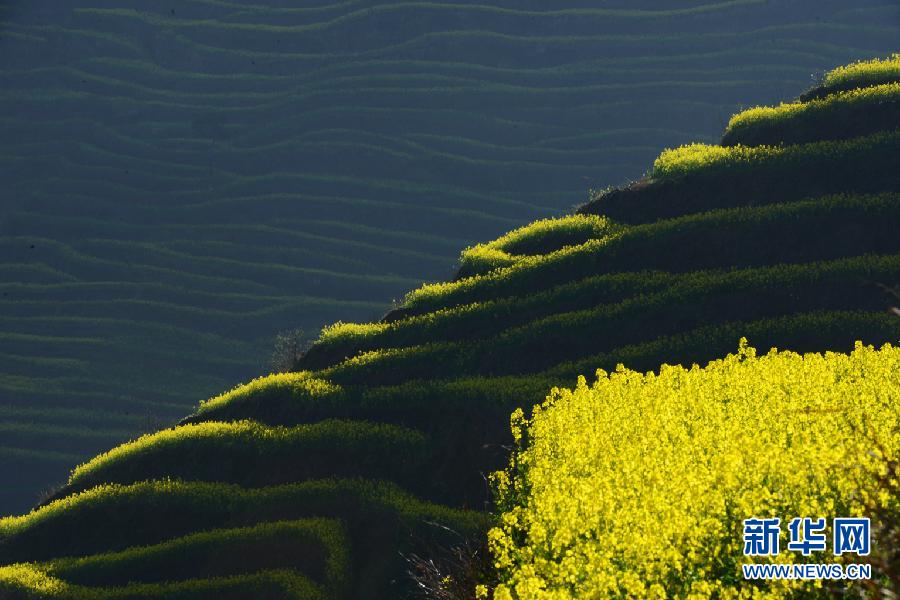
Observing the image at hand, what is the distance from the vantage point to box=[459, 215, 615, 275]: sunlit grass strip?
1312 inches

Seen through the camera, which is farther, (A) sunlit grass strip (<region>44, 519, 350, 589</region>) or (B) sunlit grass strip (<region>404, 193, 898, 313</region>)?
(B) sunlit grass strip (<region>404, 193, 898, 313</region>)

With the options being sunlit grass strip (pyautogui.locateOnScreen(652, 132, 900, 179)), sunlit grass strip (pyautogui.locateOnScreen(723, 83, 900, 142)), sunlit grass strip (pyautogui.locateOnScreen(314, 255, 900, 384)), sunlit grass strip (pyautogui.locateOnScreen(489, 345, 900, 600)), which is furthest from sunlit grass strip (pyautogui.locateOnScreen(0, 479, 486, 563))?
sunlit grass strip (pyautogui.locateOnScreen(723, 83, 900, 142))

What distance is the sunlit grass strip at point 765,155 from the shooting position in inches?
1265

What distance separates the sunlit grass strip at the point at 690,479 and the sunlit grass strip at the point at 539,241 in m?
16.4

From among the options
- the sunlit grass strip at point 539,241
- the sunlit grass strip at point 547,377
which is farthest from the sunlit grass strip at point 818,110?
the sunlit grass strip at point 547,377

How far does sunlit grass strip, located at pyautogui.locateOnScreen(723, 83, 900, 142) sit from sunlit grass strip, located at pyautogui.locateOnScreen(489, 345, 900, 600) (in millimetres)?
19101

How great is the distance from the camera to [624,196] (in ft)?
113

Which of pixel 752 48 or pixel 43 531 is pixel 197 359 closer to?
pixel 43 531

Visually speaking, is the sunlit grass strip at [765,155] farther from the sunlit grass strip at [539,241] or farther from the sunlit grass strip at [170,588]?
the sunlit grass strip at [170,588]

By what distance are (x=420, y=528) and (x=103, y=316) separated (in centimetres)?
6985

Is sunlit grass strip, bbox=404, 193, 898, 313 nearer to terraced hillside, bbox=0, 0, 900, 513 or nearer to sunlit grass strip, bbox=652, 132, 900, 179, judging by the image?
sunlit grass strip, bbox=652, 132, 900, 179

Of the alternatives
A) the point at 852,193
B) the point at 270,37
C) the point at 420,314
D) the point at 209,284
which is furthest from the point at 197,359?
the point at 852,193

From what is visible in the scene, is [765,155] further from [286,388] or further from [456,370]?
[286,388]

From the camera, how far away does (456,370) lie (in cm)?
2856
